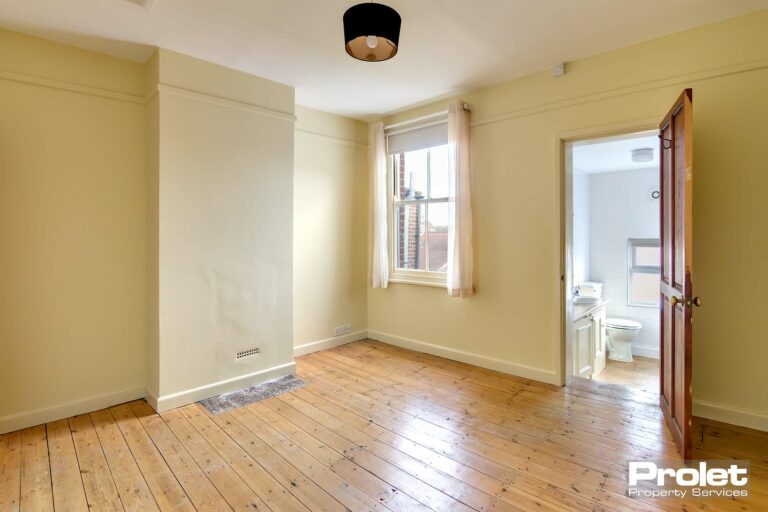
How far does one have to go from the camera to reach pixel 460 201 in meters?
3.82

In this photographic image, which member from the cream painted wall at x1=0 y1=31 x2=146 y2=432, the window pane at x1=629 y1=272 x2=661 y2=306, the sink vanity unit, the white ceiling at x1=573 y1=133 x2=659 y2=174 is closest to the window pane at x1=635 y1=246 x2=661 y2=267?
the window pane at x1=629 y1=272 x2=661 y2=306

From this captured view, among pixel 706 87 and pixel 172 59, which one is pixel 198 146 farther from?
pixel 706 87

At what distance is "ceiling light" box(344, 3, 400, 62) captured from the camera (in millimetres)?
1934

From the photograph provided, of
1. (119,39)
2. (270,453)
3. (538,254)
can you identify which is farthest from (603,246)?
(119,39)

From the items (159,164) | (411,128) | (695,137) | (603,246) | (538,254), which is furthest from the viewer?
(603,246)

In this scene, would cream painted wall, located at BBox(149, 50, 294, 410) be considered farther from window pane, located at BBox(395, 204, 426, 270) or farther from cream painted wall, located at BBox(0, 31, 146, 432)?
window pane, located at BBox(395, 204, 426, 270)

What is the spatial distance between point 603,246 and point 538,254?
366cm

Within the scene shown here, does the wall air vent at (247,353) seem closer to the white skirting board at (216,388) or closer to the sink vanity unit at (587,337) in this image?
the white skirting board at (216,388)

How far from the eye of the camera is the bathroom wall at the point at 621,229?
589 centimetres

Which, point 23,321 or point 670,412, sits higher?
point 23,321

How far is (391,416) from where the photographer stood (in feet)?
9.29

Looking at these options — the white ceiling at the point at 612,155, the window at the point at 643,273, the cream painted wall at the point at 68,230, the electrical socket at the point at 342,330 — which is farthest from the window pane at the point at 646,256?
the cream painted wall at the point at 68,230

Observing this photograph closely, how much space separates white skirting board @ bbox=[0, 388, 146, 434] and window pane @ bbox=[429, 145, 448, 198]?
11.1 ft

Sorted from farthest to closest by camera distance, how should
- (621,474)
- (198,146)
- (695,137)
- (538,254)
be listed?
(538,254)
(198,146)
(695,137)
(621,474)
